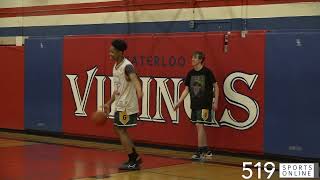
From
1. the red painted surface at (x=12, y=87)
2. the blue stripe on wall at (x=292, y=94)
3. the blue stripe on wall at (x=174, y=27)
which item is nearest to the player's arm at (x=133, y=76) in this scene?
the blue stripe on wall at (x=292, y=94)

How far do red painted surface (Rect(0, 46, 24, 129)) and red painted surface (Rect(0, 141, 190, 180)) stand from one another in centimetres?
276

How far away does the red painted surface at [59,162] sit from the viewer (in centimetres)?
876

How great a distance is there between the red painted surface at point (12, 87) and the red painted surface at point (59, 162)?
2.76m

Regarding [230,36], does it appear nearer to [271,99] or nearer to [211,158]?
[271,99]

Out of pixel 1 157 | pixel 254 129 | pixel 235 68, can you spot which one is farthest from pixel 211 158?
pixel 1 157

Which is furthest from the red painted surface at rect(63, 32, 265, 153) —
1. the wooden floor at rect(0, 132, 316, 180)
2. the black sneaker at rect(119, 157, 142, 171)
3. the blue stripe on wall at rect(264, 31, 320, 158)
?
the black sneaker at rect(119, 157, 142, 171)

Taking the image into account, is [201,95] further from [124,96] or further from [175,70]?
Answer: [124,96]

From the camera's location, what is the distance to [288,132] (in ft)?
32.8

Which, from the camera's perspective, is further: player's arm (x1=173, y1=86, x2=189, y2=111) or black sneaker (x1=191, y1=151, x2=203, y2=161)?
player's arm (x1=173, y1=86, x2=189, y2=111)

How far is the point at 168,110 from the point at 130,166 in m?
2.57

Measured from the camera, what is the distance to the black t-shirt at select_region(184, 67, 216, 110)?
34.0 feet

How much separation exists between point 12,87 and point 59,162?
5189mm

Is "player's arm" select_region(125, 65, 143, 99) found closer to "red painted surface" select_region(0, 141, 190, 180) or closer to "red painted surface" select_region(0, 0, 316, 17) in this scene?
"red painted surface" select_region(0, 141, 190, 180)

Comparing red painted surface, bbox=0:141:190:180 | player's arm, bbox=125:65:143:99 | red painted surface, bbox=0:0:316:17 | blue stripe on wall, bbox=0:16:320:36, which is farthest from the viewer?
red painted surface, bbox=0:0:316:17
